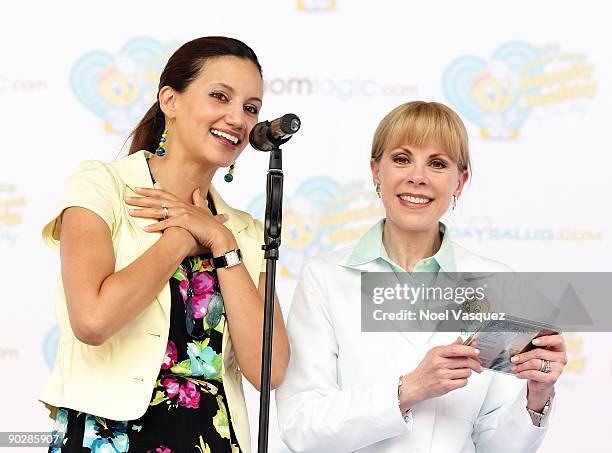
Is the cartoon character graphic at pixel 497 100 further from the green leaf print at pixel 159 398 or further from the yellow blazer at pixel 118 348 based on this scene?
the green leaf print at pixel 159 398

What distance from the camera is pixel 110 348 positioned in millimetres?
1846

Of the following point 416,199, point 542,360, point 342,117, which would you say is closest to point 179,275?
point 416,199

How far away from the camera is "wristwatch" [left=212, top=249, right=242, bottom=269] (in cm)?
194

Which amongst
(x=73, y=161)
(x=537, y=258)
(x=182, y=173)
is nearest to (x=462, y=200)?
(x=537, y=258)

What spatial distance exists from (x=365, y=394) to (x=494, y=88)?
6.11 feet

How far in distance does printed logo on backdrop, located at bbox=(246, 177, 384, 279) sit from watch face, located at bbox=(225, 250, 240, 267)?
4.75 ft

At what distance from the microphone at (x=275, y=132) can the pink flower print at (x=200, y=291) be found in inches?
13.6

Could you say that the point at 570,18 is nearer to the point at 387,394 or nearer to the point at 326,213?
the point at 326,213

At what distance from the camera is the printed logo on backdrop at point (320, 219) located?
3400 millimetres

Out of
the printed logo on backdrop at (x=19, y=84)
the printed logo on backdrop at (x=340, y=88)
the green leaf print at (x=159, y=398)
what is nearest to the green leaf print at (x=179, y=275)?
the green leaf print at (x=159, y=398)

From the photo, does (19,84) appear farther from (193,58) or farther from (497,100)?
(497,100)

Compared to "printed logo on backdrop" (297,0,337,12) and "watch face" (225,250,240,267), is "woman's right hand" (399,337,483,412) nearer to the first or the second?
"watch face" (225,250,240,267)

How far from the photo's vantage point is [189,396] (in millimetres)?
1841

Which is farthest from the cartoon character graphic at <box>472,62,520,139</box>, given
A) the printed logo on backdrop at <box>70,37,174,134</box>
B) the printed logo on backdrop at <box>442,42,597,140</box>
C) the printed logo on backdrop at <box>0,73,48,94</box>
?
the printed logo on backdrop at <box>0,73,48,94</box>
